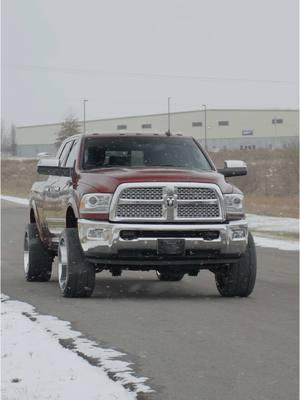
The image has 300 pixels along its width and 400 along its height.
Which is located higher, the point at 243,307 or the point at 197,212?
the point at 197,212

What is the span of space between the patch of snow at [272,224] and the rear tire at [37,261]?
501 inches

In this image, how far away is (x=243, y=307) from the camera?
9.66 meters

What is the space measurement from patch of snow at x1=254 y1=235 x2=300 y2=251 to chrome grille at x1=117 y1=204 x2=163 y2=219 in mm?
9214

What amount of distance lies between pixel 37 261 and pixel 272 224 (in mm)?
15011

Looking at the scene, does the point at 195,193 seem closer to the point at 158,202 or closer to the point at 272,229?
the point at 158,202

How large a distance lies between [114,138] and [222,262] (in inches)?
96.2

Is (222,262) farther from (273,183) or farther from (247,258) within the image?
(273,183)

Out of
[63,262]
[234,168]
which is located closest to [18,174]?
[234,168]

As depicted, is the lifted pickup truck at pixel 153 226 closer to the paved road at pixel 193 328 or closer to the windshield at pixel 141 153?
the windshield at pixel 141 153

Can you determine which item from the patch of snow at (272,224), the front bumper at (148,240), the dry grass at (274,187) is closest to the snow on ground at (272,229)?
the patch of snow at (272,224)

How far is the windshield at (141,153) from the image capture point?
35.5 feet

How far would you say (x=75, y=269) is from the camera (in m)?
9.75

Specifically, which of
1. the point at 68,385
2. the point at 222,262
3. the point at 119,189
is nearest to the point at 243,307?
the point at 222,262

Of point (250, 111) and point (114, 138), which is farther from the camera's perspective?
point (250, 111)
